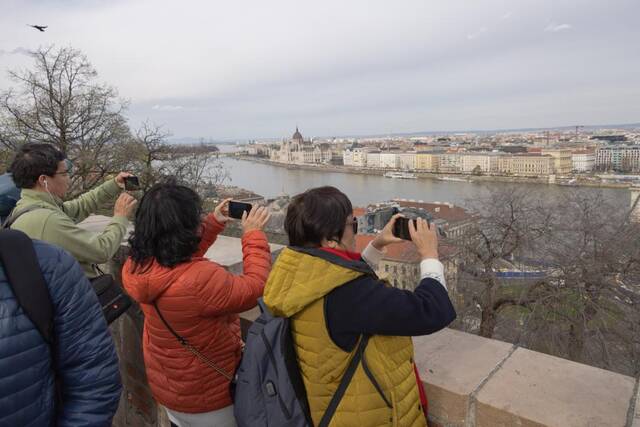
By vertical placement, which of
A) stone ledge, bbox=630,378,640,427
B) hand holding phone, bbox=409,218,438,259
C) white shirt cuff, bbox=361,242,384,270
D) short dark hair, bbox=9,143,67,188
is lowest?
stone ledge, bbox=630,378,640,427

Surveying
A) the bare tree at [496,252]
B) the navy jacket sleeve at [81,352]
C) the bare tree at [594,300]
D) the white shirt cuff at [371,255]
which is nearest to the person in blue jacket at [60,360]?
the navy jacket sleeve at [81,352]

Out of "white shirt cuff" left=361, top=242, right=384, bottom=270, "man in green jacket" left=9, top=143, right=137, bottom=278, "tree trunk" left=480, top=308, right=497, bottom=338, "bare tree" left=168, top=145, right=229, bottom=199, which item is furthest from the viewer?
"bare tree" left=168, top=145, right=229, bottom=199

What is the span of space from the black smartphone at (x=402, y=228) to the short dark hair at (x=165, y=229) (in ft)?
1.95

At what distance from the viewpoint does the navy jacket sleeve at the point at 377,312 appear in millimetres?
999

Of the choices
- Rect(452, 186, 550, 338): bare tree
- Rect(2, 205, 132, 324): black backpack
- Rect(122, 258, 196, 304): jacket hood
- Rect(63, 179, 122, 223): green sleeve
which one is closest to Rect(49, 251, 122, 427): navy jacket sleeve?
Rect(122, 258, 196, 304): jacket hood

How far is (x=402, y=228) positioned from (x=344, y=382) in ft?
1.54

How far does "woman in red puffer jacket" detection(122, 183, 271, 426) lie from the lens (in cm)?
132

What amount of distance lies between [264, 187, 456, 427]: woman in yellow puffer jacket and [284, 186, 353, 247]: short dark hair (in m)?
0.05

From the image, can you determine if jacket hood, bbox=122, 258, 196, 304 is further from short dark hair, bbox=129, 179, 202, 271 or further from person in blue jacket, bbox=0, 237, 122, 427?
person in blue jacket, bbox=0, 237, 122, 427

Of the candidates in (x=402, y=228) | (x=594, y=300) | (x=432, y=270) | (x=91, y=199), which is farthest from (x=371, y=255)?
(x=594, y=300)

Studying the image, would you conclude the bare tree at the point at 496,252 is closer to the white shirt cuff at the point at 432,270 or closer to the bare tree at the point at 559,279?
the bare tree at the point at 559,279

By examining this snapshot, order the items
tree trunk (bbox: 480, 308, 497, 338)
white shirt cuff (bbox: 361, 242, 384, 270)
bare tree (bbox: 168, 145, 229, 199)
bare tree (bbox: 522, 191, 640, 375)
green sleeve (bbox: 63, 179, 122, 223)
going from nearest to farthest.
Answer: white shirt cuff (bbox: 361, 242, 384, 270) → green sleeve (bbox: 63, 179, 122, 223) → bare tree (bbox: 522, 191, 640, 375) → tree trunk (bbox: 480, 308, 497, 338) → bare tree (bbox: 168, 145, 229, 199)

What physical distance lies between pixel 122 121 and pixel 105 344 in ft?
41.0

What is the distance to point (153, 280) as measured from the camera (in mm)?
1319
